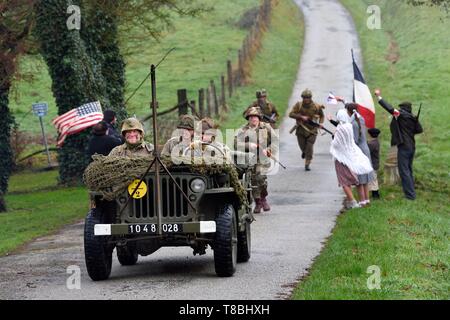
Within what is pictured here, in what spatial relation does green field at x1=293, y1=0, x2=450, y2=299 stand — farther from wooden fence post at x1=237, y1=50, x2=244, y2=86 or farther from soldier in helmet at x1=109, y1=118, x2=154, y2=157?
wooden fence post at x1=237, y1=50, x2=244, y2=86

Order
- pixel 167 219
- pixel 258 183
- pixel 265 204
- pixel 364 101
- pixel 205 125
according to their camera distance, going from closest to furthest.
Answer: pixel 167 219 < pixel 205 125 < pixel 258 183 < pixel 265 204 < pixel 364 101

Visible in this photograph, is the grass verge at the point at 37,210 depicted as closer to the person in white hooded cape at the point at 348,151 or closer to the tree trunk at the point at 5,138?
the tree trunk at the point at 5,138

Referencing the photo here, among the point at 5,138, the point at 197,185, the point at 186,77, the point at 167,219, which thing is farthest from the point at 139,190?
the point at 186,77

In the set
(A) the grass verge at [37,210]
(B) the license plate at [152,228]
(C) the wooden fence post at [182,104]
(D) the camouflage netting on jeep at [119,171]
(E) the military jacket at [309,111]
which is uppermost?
(D) the camouflage netting on jeep at [119,171]

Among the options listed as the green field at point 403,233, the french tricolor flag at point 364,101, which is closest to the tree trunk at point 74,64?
the green field at point 403,233

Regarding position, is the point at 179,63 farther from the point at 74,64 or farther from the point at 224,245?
the point at 224,245

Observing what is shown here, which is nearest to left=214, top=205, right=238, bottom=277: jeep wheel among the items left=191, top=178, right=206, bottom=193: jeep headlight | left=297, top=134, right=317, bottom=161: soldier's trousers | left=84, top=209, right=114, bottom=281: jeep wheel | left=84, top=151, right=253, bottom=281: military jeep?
left=84, top=151, right=253, bottom=281: military jeep

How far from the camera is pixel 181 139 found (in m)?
14.0

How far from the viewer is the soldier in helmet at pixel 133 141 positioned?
13.5 meters

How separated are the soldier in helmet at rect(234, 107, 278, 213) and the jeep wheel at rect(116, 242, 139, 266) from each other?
5531 millimetres

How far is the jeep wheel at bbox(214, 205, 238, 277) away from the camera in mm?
12328

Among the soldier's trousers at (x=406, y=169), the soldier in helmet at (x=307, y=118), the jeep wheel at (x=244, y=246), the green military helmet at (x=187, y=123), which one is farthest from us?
the soldier in helmet at (x=307, y=118)

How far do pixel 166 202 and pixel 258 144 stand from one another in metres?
7.77

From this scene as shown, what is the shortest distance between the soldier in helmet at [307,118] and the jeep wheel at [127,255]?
12.3 m
